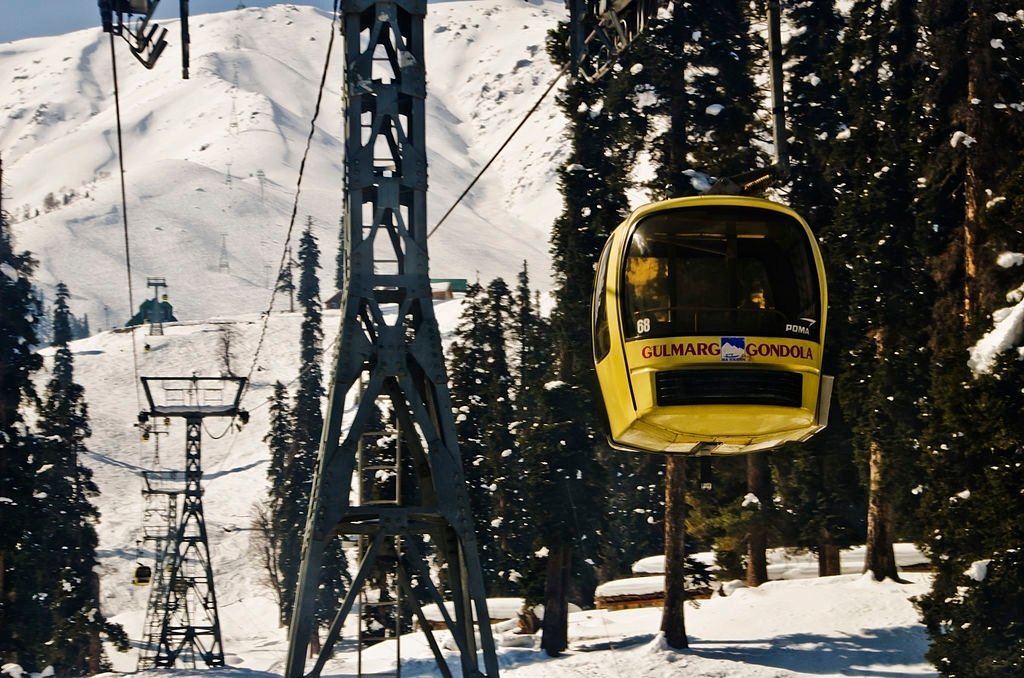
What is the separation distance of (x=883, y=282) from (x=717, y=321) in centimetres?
2163

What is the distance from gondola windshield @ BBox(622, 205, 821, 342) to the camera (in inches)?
677

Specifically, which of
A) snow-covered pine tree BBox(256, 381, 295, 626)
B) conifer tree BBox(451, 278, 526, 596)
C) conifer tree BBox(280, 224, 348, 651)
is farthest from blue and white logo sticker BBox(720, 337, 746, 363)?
snow-covered pine tree BBox(256, 381, 295, 626)

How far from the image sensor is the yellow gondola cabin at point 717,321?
1695 cm

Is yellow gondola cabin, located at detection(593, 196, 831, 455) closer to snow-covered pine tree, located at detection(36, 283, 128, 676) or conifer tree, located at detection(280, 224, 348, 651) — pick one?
snow-covered pine tree, located at detection(36, 283, 128, 676)

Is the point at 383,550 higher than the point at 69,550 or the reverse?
the reverse

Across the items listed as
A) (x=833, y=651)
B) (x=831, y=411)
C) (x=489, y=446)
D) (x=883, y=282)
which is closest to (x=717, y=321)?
(x=833, y=651)

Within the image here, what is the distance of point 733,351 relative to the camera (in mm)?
16922

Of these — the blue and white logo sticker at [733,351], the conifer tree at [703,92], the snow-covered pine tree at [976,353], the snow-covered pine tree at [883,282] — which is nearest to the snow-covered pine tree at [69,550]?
the conifer tree at [703,92]

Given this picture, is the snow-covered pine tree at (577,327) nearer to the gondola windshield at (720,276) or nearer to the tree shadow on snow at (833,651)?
the tree shadow on snow at (833,651)

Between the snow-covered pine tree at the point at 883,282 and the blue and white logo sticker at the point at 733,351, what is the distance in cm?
2017

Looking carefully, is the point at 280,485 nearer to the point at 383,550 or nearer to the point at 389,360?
the point at 383,550

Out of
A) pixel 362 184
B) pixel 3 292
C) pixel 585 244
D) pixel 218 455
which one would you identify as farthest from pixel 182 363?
pixel 362 184

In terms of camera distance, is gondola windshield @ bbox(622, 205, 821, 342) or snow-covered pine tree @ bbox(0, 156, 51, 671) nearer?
gondola windshield @ bbox(622, 205, 821, 342)

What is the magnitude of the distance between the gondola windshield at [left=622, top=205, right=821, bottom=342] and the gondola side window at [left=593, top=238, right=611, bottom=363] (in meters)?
0.65
